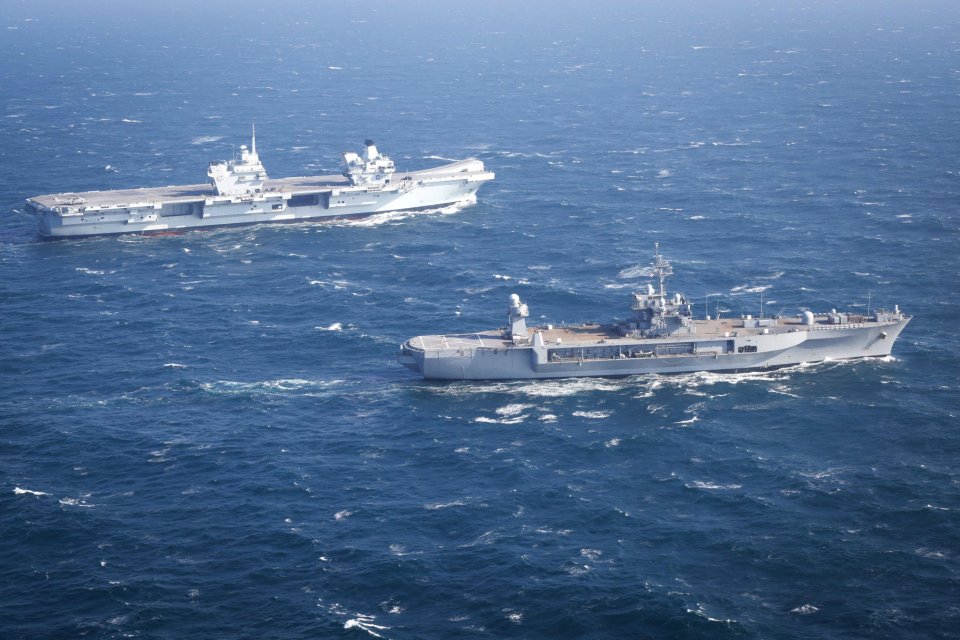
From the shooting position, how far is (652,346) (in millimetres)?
95875

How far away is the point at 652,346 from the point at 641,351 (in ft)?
3.29

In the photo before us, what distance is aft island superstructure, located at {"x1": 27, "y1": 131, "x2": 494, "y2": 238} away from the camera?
137000 mm

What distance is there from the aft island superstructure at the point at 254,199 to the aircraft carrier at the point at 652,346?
5303 centimetres

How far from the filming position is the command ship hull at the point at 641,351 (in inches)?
3725

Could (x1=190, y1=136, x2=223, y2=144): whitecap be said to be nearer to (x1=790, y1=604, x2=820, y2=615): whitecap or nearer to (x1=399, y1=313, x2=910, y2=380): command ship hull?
(x1=399, y1=313, x2=910, y2=380): command ship hull

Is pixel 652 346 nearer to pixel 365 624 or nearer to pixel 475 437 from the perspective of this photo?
pixel 475 437

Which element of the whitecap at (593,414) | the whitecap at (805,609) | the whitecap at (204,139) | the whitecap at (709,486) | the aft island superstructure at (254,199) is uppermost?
the whitecap at (204,139)

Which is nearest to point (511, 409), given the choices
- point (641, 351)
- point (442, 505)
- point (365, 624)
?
point (641, 351)

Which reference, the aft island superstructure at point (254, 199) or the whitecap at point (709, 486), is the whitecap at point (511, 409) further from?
the aft island superstructure at point (254, 199)

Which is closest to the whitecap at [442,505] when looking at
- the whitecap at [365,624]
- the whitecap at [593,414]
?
the whitecap at [365,624]

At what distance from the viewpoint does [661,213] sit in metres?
138

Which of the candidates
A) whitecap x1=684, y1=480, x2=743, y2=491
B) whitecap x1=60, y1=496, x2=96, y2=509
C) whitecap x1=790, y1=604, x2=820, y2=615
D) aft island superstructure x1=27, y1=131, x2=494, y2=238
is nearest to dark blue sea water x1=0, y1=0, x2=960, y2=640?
whitecap x1=790, y1=604, x2=820, y2=615

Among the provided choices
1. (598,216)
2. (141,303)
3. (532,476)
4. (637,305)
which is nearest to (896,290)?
(637,305)

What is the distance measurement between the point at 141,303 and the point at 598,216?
180ft
